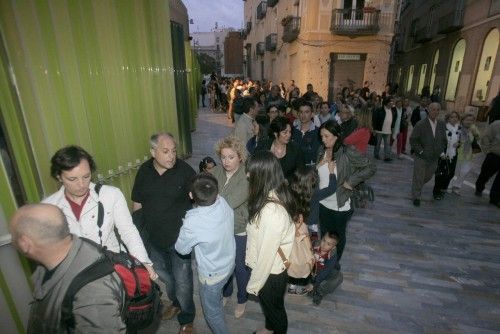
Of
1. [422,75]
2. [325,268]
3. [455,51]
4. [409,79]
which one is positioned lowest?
[325,268]

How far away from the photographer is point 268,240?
2.06 metres

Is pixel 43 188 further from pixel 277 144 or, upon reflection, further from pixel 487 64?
pixel 487 64

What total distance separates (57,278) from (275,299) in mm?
1628

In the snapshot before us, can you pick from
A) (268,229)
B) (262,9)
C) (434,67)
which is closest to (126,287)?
(268,229)

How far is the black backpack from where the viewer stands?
1.30 meters

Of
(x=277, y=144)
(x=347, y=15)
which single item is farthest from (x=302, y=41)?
(x=277, y=144)

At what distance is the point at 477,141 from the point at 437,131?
1.18 m

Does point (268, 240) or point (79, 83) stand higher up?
point (79, 83)

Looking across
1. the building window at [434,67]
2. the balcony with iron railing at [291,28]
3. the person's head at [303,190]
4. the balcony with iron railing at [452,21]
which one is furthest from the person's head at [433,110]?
the building window at [434,67]

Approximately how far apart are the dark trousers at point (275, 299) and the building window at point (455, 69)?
1864 centimetres

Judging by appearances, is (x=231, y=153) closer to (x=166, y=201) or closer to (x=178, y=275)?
(x=166, y=201)

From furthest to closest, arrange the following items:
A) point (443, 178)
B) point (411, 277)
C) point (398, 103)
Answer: point (398, 103) < point (443, 178) < point (411, 277)

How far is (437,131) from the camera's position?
16.0ft

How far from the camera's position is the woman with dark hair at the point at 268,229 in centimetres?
206
